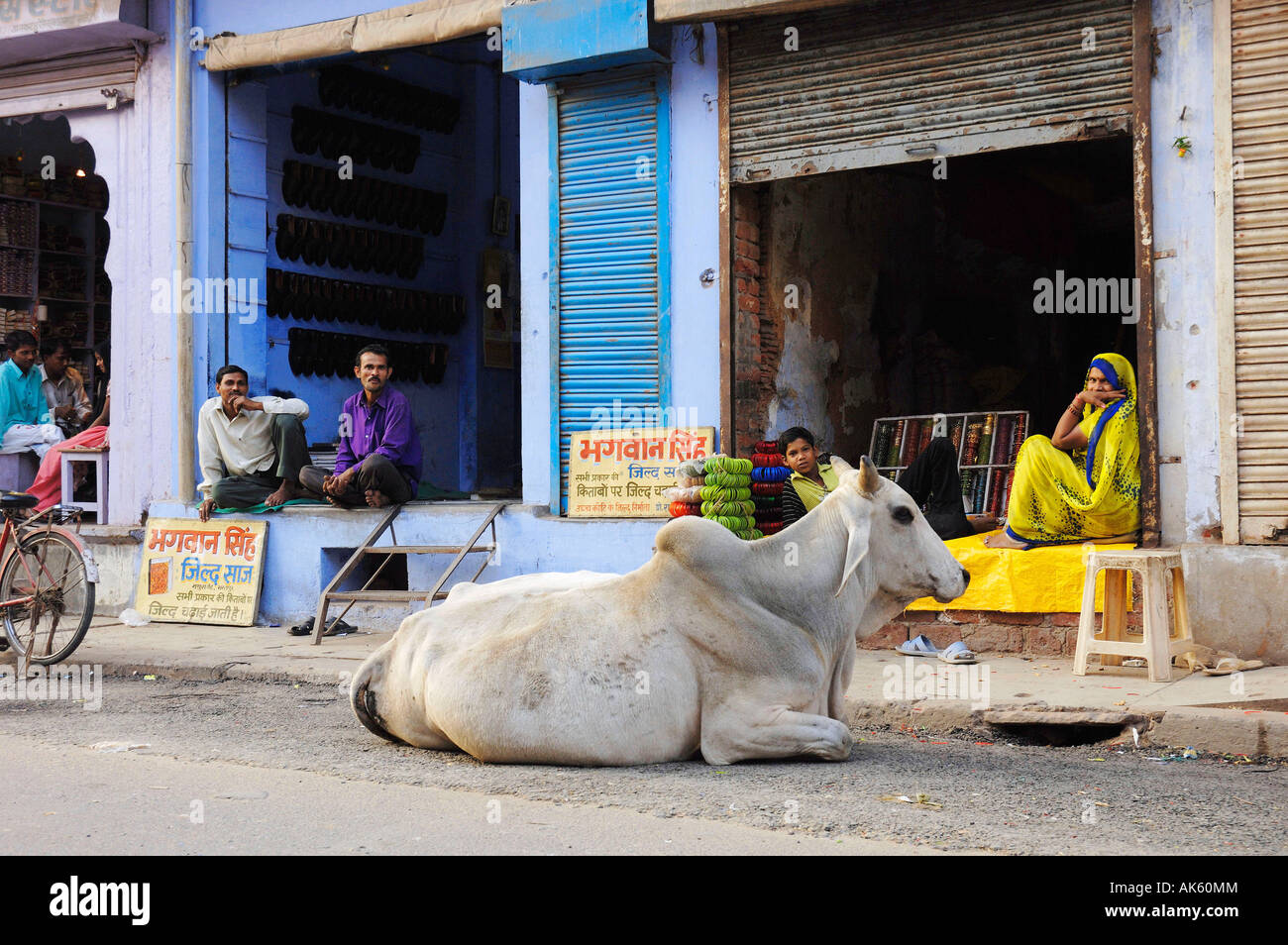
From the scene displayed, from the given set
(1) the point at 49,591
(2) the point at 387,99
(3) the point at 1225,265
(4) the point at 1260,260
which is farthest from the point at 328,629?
(4) the point at 1260,260

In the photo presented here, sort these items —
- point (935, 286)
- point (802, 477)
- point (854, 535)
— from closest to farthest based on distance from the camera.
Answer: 1. point (854, 535)
2. point (802, 477)
3. point (935, 286)

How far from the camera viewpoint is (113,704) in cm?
715

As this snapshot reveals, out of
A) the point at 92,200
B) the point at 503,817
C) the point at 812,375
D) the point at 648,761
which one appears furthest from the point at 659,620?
the point at 92,200

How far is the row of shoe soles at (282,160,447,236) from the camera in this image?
12.3 meters

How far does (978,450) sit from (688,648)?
5.73 m

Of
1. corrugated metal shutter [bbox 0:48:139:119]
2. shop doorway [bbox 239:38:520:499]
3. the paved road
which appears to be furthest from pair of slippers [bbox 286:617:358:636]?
corrugated metal shutter [bbox 0:48:139:119]

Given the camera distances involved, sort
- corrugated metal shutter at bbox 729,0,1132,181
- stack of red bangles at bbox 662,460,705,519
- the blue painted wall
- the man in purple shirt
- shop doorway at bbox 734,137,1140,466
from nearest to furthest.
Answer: corrugated metal shutter at bbox 729,0,1132,181, stack of red bangles at bbox 662,460,705,519, shop doorway at bbox 734,137,1140,466, the man in purple shirt, the blue painted wall

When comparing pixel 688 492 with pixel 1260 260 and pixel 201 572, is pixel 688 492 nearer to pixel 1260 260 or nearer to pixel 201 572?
pixel 1260 260

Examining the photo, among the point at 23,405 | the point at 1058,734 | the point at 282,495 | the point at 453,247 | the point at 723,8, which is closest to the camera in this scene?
the point at 1058,734

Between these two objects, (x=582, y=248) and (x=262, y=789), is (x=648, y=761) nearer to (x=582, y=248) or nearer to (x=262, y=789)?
(x=262, y=789)

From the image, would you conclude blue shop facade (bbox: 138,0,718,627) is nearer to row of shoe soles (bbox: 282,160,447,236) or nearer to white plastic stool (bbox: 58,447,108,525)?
row of shoe soles (bbox: 282,160,447,236)

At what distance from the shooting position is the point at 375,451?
10.3 meters

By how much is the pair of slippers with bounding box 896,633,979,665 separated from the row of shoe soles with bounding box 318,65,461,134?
7.60 m

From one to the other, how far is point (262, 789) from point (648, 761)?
1.37 m
